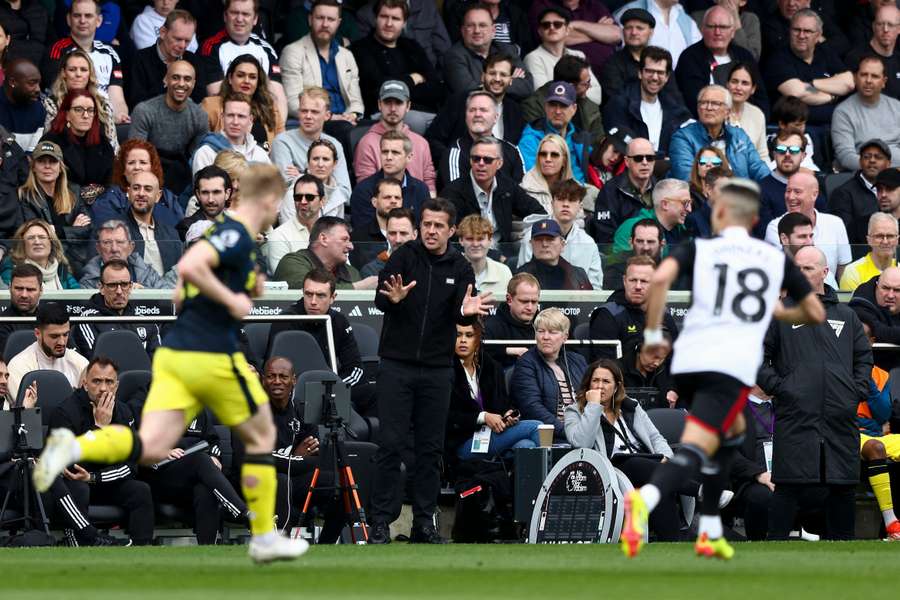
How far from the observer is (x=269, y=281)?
614 inches

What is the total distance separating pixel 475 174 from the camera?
55.8 ft

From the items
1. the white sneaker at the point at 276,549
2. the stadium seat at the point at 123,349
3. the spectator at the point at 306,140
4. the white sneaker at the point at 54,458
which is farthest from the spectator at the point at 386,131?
the white sneaker at the point at 54,458

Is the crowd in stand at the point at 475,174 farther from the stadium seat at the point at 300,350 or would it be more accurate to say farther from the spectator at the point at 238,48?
the stadium seat at the point at 300,350

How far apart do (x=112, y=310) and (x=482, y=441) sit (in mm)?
3410

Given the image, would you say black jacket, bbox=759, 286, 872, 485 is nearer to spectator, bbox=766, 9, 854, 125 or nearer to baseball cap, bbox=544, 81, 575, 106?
baseball cap, bbox=544, 81, 575, 106

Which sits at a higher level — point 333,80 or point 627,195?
point 333,80

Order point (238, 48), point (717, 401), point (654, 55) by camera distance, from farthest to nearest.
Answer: point (654, 55)
point (238, 48)
point (717, 401)

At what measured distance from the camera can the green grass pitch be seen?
323 inches

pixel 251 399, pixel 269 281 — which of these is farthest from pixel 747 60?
pixel 251 399

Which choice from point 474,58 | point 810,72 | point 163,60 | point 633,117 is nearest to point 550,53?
point 474,58

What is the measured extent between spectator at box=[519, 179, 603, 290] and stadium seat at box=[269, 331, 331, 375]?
2490mm

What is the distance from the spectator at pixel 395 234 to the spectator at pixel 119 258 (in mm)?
1785

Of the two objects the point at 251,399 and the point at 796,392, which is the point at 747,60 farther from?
the point at 251,399

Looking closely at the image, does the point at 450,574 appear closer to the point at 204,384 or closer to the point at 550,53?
the point at 204,384
